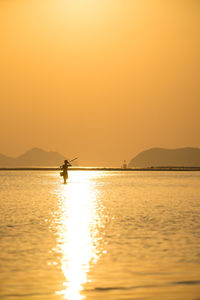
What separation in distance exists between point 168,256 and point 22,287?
22.8 ft

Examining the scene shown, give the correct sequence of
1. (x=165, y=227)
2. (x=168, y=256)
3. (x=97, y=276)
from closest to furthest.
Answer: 1. (x=97, y=276)
2. (x=168, y=256)
3. (x=165, y=227)

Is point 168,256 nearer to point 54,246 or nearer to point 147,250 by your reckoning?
point 147,250

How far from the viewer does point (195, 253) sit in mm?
21594

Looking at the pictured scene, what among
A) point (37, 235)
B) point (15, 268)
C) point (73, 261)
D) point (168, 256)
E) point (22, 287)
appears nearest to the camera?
point (22, 287)

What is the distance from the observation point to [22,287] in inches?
607

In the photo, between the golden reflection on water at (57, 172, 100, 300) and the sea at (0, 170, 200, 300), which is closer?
the sea at (0, 170, 200, 300)

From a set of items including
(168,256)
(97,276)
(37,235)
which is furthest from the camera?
(37,235)

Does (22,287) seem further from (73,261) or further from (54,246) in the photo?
(54,246)

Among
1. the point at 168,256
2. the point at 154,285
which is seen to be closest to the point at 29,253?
the point at 168,256

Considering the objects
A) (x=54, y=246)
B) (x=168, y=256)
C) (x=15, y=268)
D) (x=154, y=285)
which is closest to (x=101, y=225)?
(x=54, y=246)

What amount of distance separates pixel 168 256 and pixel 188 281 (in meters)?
4.55

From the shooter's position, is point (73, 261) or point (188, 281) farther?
point (73, 261)

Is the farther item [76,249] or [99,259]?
[76,249]

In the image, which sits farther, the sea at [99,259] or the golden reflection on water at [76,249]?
the golden reflection on water at [76,249]
